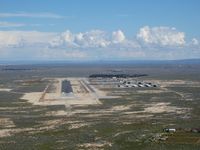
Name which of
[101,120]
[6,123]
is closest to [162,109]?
[101,120]

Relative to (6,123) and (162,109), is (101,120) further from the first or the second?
(162,109)

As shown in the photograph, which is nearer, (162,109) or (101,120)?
(101,120)

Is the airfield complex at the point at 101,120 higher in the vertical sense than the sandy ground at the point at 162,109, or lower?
higher

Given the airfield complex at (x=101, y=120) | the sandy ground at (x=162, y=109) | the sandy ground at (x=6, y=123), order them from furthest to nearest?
the sandy ground at (x=162, y=109) → the sandy ground at (x=6, y=123) → the airfield complex at (x=101, y=120)

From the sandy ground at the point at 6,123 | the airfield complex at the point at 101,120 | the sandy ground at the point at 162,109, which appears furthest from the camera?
the sandy ground at the point at 162,109

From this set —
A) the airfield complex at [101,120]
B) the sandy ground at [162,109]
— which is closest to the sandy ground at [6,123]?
the airfield complex at [101,120]

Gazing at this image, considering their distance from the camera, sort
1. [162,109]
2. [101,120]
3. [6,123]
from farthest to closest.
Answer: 1. [162,109]
2. [101,120]
3. [6,123]

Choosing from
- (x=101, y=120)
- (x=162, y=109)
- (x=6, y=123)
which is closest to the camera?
(x=6, y=123)

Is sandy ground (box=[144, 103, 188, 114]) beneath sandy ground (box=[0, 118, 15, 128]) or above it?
beneath

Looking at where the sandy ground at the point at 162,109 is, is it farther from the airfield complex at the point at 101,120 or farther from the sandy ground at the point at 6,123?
the sandy ground at the point at 6,123

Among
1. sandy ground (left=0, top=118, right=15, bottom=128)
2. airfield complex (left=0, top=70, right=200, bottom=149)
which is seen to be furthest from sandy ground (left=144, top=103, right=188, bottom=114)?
sandy ground (left=0, top=118, right=15, bottom=128)

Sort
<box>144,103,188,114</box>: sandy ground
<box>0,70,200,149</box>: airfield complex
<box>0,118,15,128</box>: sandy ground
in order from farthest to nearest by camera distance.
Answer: <box>144,103,188,114</box>: sandy ground, <box>0,118,15,128</box>: sandy ground, <box>0,70,200,149</box>: airfield complex

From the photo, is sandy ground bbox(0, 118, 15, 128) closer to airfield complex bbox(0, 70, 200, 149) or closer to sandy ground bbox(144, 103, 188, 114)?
airfield complex bbox(0, 70, 200, 149)
